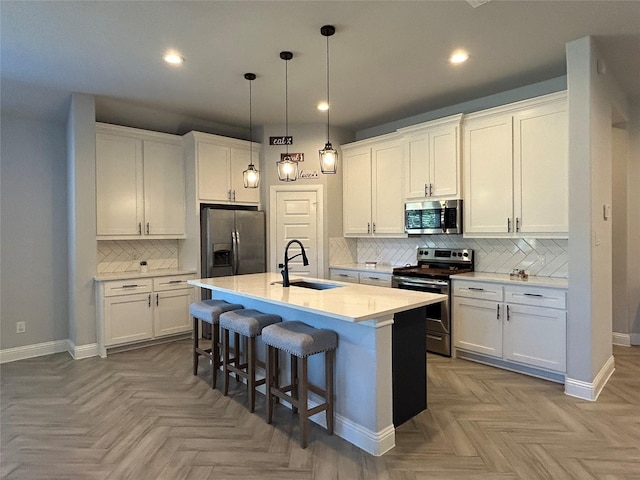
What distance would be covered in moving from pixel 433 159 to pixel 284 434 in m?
3.34

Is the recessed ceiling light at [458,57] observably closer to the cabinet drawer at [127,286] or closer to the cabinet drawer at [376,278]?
the cabinet drawer at [376,278]

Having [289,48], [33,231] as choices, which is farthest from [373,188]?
[33,231]

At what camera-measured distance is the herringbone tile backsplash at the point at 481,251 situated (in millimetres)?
3990

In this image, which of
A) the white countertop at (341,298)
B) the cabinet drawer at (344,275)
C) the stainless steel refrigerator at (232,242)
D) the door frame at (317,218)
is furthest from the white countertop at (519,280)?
the stainless steel refrigerator at (232,242)

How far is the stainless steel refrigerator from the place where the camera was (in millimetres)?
4891

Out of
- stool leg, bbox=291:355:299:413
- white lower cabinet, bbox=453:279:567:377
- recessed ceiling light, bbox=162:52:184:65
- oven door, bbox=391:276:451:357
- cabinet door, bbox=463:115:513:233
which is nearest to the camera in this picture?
stool leg, bbox=291:355:299:413

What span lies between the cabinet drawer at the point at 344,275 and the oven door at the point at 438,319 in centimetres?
98

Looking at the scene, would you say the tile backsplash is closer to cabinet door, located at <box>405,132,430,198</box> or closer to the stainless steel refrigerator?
the stainless steel refrigerator

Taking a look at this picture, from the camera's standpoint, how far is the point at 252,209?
5641 mm

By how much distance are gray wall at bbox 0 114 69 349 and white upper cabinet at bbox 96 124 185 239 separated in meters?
0.72

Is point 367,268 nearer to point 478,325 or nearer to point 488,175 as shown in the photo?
point 478,325

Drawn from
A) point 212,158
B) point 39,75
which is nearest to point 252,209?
point 212,158

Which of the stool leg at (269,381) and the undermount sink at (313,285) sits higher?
the undermount sink at (313,285)

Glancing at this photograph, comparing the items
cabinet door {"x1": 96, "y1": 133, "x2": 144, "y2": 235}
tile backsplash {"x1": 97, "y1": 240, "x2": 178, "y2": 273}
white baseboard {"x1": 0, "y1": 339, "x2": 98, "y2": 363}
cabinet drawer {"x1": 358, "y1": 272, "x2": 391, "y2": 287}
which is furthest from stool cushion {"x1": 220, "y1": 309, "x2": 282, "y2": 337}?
tile backsplash {"x1": 97, "y1": 240, "x2": 178, "y2": 273}
